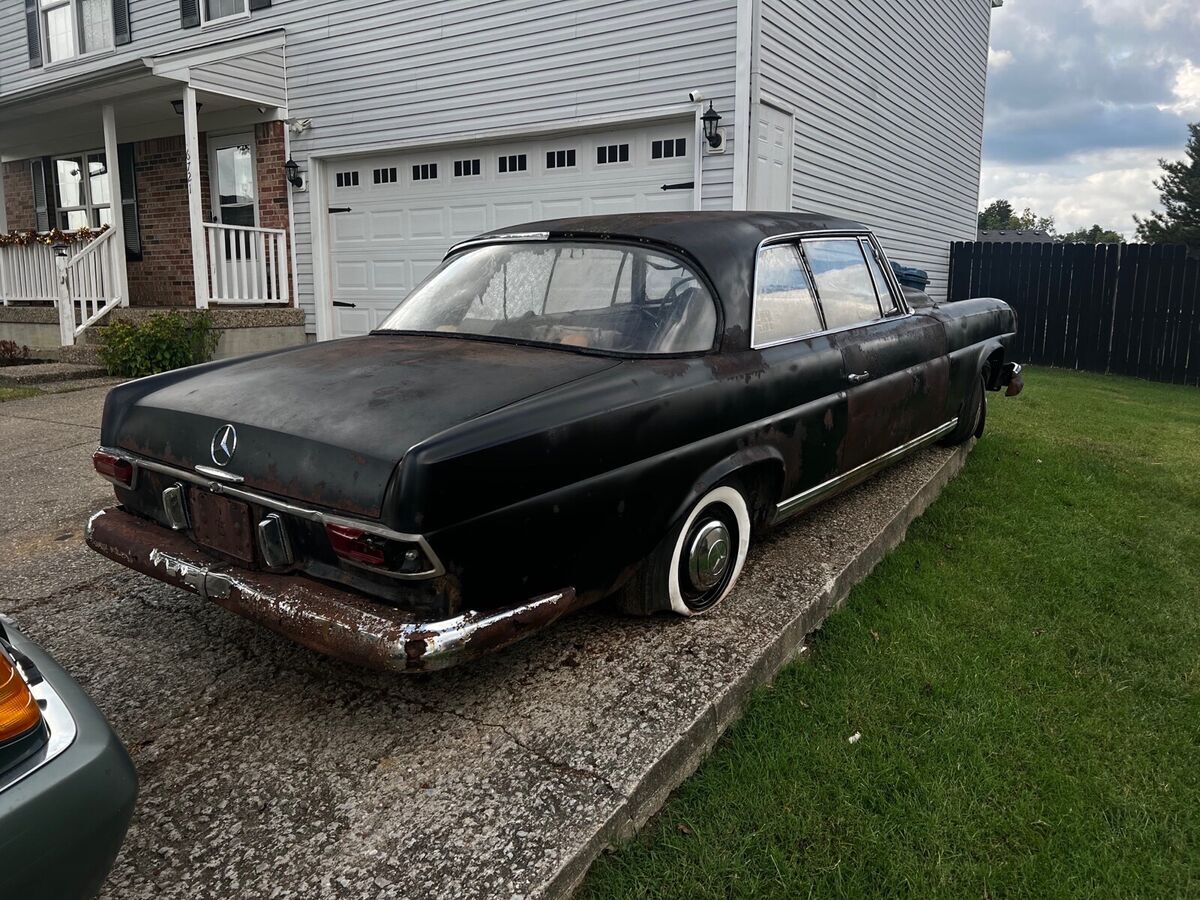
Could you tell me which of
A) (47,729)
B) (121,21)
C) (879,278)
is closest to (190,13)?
(121,21)

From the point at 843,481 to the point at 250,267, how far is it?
9.65 m

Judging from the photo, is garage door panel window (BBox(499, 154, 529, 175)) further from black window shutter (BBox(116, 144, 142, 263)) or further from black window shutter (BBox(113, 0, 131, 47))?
black window shutter (BBox(113, 0, 131, 47))

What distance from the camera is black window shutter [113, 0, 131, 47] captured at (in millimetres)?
13148

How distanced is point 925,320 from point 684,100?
15.6 feet

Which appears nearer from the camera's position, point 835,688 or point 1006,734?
point 1006,734

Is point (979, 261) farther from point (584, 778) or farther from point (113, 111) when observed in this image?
point (584, 778)

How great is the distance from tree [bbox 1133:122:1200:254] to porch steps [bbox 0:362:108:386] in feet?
138

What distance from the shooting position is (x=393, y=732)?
2.36 m

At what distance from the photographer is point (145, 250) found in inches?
502

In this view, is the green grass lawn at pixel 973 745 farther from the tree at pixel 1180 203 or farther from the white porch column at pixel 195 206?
the tree at pixel 1180 203

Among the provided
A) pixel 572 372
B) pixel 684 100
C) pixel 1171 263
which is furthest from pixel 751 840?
pixel 1171 263

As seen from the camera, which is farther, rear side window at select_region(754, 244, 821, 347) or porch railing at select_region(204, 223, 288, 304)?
porch railing at select_region(204, 223, 288, 304)

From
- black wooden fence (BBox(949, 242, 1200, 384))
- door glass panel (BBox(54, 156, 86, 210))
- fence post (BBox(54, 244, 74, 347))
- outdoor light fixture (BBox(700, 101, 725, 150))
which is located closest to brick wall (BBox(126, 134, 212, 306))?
fence post (BBox(54, 244, 74, 347))

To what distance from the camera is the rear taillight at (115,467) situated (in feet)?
9.14
